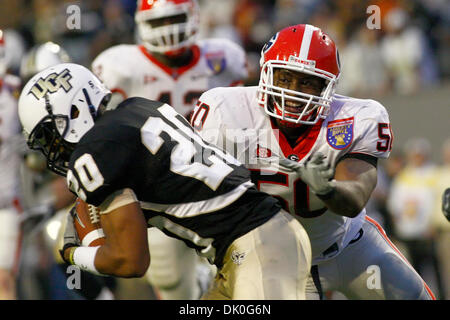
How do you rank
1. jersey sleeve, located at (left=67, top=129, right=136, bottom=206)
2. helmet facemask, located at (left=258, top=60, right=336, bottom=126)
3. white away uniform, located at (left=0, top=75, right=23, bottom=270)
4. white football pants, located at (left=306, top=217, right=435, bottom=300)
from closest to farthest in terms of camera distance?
jersey sleeve, located at (left=67, top=129, right=136, bottom=206), helmet facemask, located at (left=258, top=60, right=336, bottom=126), white football pants, located at (left=306, top=217, right=435, bottom=300), white away uniform, located at (left=0, top=75, right=23, bottom=270)

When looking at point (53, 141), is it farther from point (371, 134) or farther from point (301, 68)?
point (371, 134)

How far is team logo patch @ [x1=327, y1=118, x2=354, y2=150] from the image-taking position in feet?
12.6

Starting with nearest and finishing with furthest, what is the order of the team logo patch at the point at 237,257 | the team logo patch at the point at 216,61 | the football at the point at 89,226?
the team logo patch at the point at 237,257
the football at the point at 89,226
the team logo patch at the point at 216,61

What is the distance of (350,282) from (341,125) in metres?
0.89

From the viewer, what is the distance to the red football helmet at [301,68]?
3795mm

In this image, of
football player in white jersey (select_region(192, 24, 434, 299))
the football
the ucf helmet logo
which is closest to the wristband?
the football

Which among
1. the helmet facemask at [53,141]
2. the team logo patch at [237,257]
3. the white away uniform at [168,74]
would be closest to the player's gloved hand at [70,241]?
the helmet facemask at [53,141]

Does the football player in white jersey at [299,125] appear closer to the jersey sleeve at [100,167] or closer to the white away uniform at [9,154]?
the jersey sleeve at [100,167]

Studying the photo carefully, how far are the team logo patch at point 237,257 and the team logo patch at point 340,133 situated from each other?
2.70 feet

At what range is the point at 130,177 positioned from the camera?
10.6ft

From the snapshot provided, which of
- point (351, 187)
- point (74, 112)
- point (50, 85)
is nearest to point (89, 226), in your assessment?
point (74, 112)

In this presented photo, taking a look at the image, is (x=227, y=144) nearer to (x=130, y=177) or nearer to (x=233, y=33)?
(x=130, y=177)

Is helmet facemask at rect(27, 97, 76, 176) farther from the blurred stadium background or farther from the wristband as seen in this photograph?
the blurred stadium background
